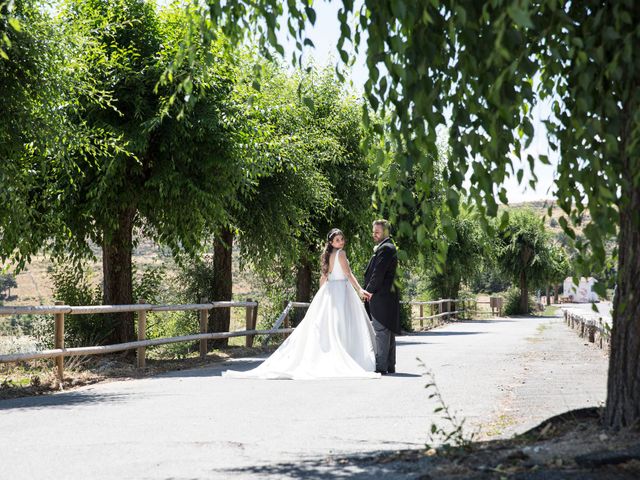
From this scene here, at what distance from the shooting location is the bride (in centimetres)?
1448

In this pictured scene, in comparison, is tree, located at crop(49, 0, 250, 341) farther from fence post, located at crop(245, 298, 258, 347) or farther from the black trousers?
fence post, located at crop(245, 298, 258, 347)

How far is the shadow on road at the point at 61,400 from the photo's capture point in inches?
426

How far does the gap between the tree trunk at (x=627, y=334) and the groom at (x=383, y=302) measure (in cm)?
843

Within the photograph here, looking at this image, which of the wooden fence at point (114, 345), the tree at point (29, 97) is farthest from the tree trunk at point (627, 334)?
the tree at point (29, 97)

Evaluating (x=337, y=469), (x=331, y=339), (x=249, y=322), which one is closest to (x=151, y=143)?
(x=331, y=339)

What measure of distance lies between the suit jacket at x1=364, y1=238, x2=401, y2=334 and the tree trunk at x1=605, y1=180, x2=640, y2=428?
8.50 metres

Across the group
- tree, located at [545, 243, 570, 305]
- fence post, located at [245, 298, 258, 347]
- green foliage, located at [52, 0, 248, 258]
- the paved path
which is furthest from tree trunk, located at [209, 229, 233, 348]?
tree, located at [545, 243, 570, 305]

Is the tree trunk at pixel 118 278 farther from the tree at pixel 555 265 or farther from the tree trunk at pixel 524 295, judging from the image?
the tree trunk at pixel 524 295

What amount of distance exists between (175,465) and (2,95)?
7007 millimetres

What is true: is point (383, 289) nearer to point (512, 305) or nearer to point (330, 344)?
point (330, 344)

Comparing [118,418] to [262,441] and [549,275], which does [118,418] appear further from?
[549,275]

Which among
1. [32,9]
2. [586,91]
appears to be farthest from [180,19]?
[586,91]

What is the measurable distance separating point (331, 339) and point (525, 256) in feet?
205

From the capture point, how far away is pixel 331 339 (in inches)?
593
